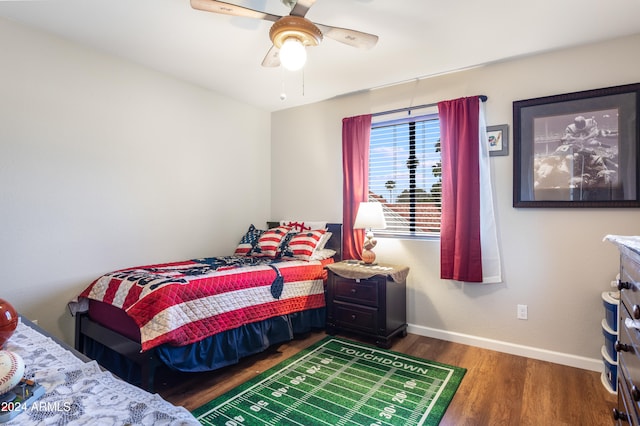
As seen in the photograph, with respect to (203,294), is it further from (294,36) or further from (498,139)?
(498,139)

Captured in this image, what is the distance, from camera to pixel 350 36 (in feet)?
6.55

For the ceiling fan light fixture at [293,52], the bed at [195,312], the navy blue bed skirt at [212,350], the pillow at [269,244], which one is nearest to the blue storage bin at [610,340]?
the bed at [195,312]

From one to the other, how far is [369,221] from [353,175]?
24.4 inches

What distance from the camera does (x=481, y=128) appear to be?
115 inches

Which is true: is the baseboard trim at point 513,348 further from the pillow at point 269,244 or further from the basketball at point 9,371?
the basketball at point 9,371

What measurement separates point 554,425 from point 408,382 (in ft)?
2.71

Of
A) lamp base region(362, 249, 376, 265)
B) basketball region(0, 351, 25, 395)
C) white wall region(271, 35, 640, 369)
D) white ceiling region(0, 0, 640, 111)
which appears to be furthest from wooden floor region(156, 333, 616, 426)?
white ceiling region(0, 0, 640, 111)

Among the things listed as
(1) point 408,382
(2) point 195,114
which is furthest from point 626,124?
(2) point 195,114

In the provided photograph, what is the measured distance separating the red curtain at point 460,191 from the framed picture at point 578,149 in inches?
12.2

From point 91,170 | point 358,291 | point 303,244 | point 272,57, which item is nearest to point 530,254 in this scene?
point 358,291

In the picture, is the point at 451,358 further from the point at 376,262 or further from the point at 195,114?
the point at 195,114

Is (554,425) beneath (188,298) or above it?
beneath

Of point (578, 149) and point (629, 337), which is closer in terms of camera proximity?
point (629, 337)

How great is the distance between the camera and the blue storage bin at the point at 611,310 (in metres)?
2.21
